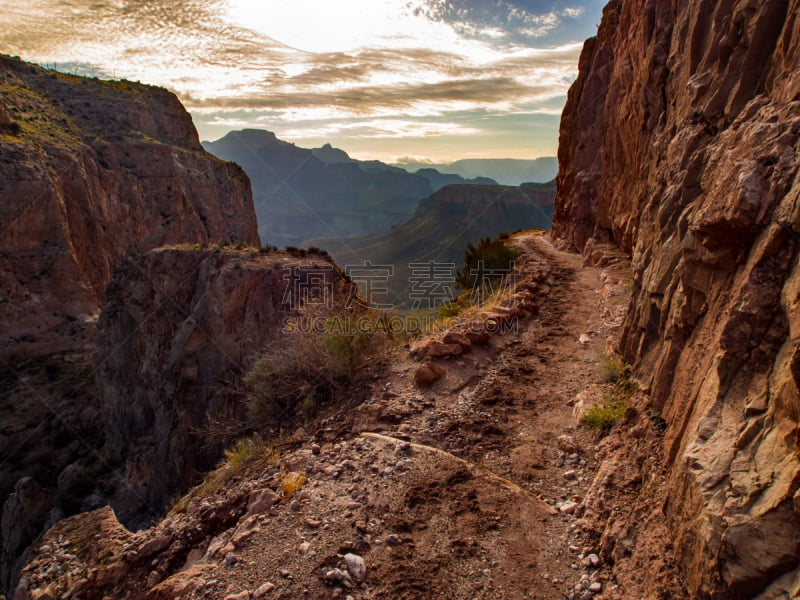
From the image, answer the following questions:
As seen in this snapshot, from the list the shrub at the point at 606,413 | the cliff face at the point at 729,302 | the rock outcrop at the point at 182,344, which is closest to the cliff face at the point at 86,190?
the rock outcrop at the point at 182,344

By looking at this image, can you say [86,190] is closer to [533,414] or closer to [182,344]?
[182,344]

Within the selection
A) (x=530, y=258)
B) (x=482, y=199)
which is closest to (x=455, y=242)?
(x=482, y=199)

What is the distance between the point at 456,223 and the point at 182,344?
3350 inches

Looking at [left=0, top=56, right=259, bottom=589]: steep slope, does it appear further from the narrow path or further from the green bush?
the green bush

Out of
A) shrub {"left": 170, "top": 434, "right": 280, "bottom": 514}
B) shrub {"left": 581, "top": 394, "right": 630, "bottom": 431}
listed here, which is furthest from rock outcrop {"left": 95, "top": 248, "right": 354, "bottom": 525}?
shrub {"left": 581, "top": 394, "right": 630, "bottom": 431}

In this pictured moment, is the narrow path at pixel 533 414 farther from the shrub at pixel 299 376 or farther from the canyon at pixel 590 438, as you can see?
the shrub at pixel 299 376

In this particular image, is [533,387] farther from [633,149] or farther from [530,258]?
[530,258]

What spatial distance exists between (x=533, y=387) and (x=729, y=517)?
420 centimetres

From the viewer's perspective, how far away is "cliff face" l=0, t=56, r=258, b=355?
28766 mm

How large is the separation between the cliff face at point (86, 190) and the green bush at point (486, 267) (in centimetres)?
2618

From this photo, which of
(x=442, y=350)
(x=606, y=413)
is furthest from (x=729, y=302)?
(x=442, y=350)

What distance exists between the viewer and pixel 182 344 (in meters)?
14.2

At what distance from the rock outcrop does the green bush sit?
3835mm

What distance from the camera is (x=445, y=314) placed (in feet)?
35.3
